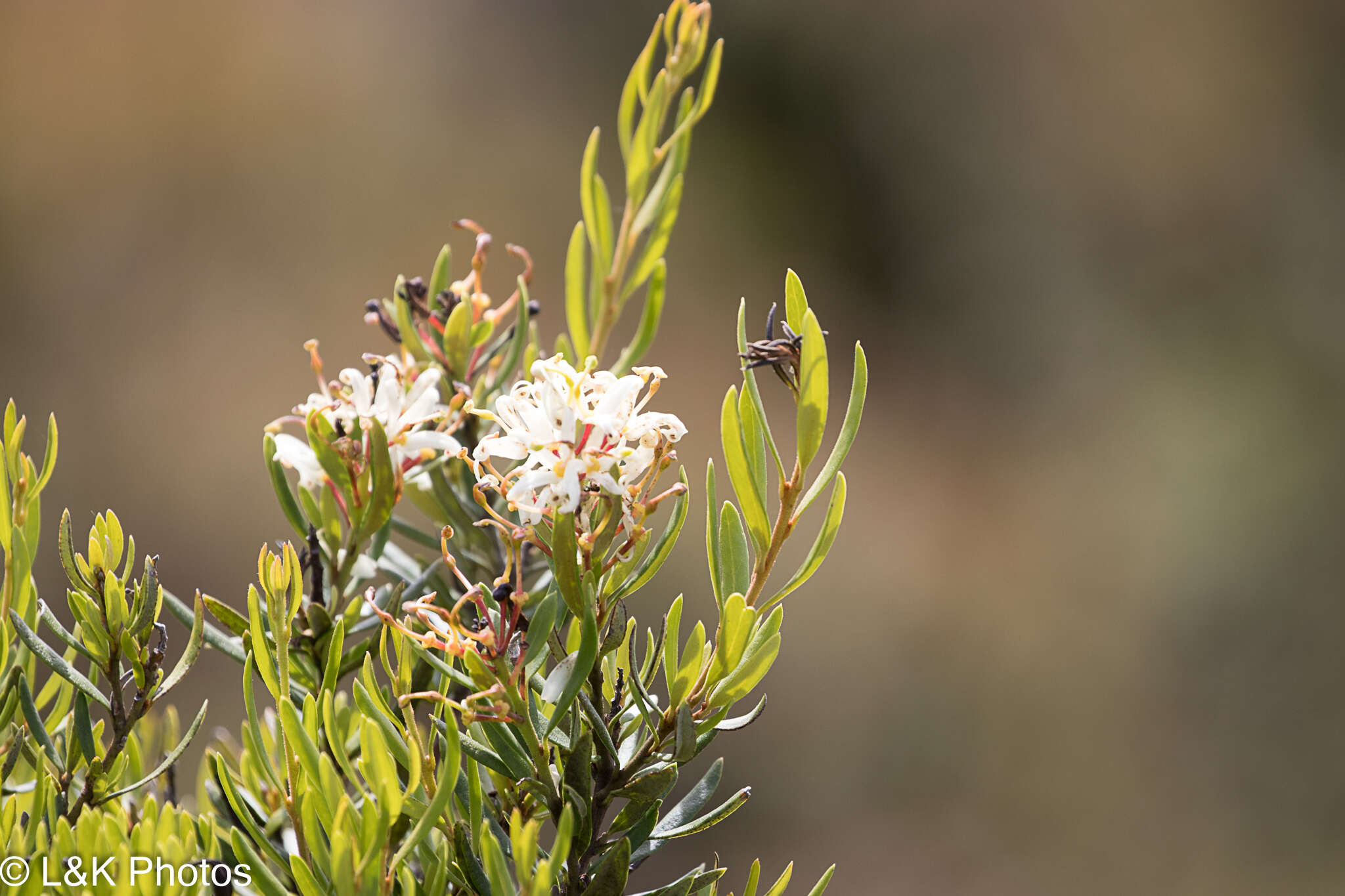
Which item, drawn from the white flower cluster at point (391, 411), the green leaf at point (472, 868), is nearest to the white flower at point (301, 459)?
the white flower cluster at point (391, 411)

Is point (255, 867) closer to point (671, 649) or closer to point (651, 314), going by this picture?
point (671, 649)

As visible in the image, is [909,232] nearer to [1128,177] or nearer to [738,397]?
[1128,177]

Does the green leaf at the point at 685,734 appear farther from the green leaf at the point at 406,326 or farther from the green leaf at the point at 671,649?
the green leaf at the point at 406,326

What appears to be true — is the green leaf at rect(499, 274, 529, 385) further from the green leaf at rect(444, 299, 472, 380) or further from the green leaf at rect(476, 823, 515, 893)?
the green leaf at rect(476, 823, 515, 893)

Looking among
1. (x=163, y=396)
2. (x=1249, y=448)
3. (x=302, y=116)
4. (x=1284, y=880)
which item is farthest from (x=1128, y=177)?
(x=163, y=396)

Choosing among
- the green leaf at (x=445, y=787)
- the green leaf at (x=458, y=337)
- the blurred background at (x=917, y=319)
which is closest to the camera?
the green leaf at (x=445, y=787)

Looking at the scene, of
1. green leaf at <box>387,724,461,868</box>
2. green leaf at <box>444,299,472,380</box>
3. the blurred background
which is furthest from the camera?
the blurred background

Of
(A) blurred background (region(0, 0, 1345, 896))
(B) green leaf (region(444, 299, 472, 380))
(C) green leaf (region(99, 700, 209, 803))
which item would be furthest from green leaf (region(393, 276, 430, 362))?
(A) blurred background (region(0, 0, 1345, 896))

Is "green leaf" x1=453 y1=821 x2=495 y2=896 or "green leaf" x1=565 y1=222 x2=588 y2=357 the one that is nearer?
"green leaf" x1=453 y1=821 x2=495 y2=896
